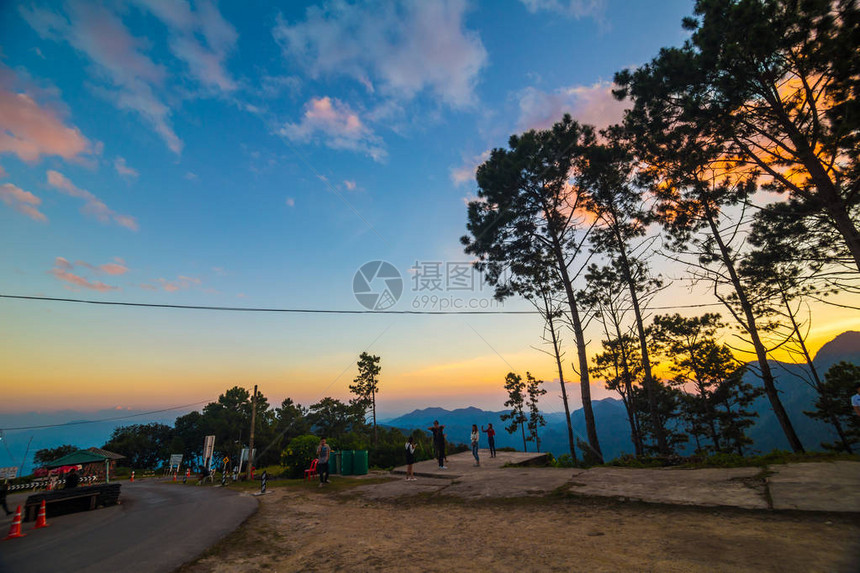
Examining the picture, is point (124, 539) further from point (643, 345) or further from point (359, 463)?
point (643, 345)

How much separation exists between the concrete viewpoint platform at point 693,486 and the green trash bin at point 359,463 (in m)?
6.25

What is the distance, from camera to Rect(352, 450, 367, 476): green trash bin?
58.5 ft

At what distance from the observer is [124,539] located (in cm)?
764

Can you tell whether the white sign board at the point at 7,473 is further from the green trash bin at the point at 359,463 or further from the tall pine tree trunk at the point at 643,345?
the tall pine tree trunk at the point at 643,345

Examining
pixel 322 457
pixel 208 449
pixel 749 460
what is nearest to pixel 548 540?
pixel 749 460

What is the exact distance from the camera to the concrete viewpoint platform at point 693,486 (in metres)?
5.41

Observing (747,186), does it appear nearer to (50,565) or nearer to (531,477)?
(531,477)

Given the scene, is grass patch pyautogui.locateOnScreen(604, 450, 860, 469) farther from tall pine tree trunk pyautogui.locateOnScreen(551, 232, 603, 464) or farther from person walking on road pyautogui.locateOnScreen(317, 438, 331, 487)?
person walking on road pyautogui.locateOnScreen(317, 438, 331, 487)

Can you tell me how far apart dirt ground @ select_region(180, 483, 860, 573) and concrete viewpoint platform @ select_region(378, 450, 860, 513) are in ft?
1.37

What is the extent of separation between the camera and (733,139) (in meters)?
11.4

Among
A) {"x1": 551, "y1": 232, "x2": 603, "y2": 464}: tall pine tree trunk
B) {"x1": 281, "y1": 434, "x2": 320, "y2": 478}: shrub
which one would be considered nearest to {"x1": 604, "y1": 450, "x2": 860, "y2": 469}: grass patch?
{"x1": 551, "y1": 232, "x2": 603, "y2": 464}: tall pine tree trunk

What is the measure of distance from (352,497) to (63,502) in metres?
12.4

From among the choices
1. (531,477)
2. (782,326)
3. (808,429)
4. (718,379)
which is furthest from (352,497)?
(808,429)

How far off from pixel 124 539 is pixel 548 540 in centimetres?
951
